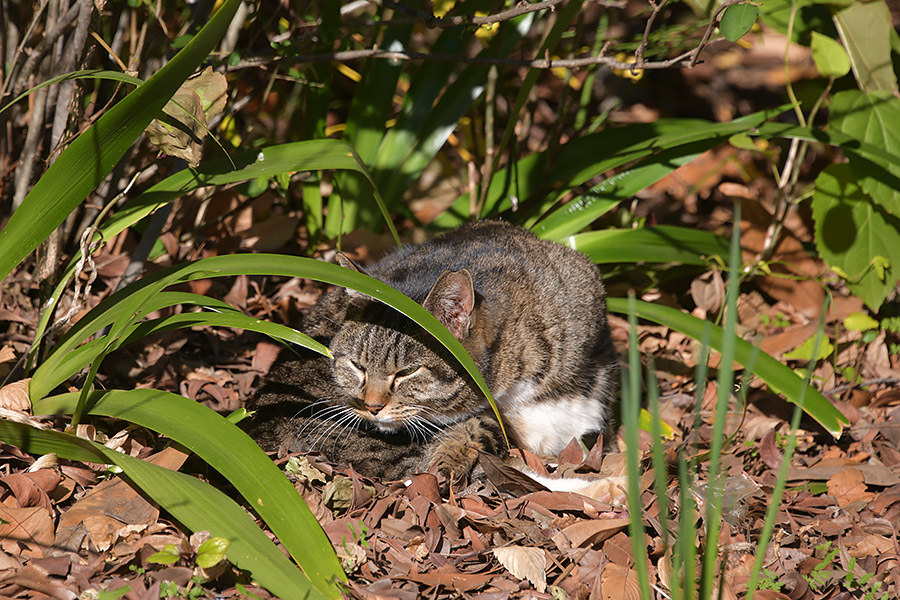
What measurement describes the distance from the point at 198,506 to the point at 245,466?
0.46ft

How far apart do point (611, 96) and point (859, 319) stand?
2.31 m

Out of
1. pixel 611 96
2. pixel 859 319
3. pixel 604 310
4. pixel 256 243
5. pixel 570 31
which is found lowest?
pixel 859 319

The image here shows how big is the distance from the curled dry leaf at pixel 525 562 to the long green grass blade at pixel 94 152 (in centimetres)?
144

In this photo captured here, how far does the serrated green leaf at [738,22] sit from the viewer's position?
2586 mm

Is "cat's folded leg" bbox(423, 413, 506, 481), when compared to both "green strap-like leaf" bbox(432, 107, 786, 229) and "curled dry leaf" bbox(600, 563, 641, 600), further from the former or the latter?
"green strap-like leaf" bbox(432, 107, 786, 229)

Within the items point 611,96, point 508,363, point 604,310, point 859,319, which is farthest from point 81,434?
point 611,96

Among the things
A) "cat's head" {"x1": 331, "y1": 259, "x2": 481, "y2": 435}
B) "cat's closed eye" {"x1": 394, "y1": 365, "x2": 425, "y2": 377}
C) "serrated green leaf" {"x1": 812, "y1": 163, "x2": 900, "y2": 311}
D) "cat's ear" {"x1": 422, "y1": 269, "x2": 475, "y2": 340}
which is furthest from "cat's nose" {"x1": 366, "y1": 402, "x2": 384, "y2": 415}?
"serrated green leaf" {"x1": 812, "y1": 163, "x2": 900, "y2": 311}

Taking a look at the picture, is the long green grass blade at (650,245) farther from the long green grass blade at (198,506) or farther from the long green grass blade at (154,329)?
the long green grass blade at (198,506)

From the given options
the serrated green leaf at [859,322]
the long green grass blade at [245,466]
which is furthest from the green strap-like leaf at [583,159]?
the long green grass blade at [245,466]

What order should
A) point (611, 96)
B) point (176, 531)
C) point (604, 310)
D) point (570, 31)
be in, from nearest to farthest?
point (176, 531) < point (604, 310) < point (570, 31) < point (611, 96)

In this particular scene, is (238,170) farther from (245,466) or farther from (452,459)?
(452,459)

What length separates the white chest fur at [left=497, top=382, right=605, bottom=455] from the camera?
2.98m

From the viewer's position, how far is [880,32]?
11.1ft

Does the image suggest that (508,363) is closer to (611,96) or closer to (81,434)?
(81,434)
